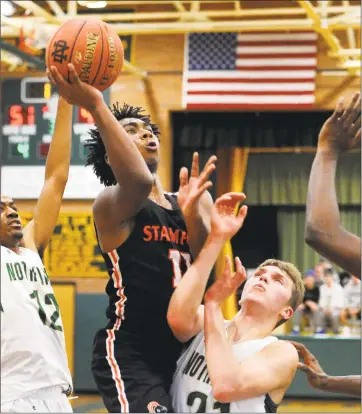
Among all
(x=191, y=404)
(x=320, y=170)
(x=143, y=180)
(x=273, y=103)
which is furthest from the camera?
(x=273, y=103)

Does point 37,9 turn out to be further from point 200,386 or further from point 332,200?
point 332,200

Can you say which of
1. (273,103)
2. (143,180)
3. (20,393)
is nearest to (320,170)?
(143,180)

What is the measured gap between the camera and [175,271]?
3.52m

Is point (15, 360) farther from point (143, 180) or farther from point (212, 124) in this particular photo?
point (212, 124)

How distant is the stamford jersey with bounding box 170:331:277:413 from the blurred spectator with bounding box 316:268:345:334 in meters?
9.12

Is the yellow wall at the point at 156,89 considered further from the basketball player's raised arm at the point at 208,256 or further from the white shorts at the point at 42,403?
the basketball player's raised arm at the point at 208,256

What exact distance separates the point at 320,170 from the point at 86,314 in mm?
9567

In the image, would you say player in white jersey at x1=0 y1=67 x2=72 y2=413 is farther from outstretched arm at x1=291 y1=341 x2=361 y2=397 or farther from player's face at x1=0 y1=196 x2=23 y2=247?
outstretched arm at x1=291 y1=341 x2=361 y2=397

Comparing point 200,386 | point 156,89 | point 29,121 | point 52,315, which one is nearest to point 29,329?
point 52,315

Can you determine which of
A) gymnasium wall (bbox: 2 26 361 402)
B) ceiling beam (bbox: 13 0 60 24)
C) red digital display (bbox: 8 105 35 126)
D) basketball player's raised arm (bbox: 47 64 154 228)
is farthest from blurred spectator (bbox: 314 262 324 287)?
basketball player's raised arm (bbox: 47 64 154 228)

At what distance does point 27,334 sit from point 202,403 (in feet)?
2.53

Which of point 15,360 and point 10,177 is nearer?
point 15,360

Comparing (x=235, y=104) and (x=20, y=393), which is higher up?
(x=235, y=104)

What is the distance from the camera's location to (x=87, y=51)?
11.1ft
